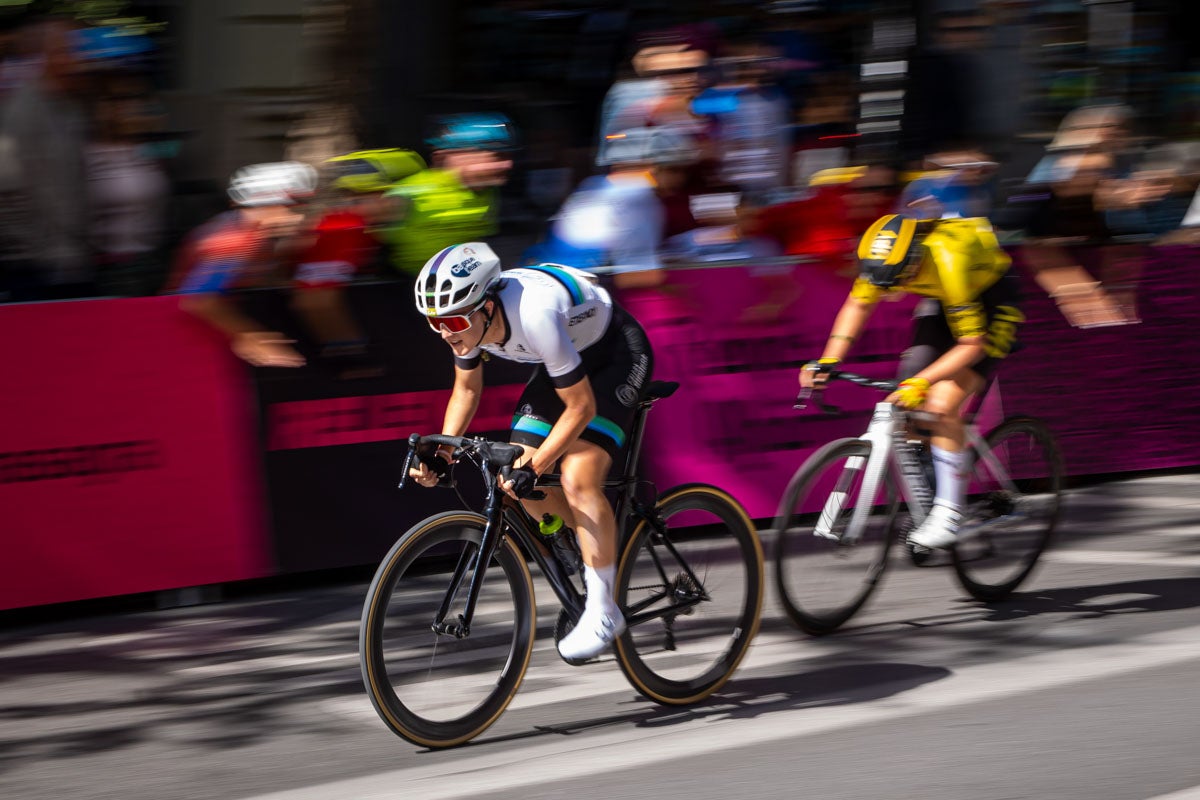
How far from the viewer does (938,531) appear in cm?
645

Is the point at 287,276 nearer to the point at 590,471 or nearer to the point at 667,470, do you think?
the point at 667,470

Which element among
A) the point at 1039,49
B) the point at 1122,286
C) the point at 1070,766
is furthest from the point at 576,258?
the point at 1039,49

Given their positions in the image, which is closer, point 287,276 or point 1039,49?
point 287,276

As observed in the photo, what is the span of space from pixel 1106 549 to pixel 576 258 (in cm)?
321

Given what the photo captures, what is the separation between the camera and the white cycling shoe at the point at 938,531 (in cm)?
645

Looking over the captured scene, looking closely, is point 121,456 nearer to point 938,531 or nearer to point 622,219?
point 622,219

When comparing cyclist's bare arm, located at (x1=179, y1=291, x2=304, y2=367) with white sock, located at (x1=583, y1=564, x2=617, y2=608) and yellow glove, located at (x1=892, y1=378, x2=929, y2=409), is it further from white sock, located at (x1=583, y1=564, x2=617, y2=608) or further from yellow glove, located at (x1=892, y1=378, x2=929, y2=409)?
yellow glove, located at (x1=892, y1=378, x2=929, y2=409)

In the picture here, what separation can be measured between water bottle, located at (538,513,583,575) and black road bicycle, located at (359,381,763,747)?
0.01 meters

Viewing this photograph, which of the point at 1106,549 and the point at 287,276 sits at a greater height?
the point at 287,276

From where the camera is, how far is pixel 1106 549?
8.02 m

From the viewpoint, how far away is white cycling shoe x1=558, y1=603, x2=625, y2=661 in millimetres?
5168

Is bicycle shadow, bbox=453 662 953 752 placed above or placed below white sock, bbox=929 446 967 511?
below

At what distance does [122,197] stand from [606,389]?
3438 mm

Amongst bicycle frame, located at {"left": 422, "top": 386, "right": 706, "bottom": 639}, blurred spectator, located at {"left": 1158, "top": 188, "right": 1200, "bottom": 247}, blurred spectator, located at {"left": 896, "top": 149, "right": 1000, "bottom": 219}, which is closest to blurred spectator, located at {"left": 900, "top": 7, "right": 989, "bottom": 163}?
blurred spectator, located at {"left": 1158, "top": 188, "right": 1200, "bottom": 247}
